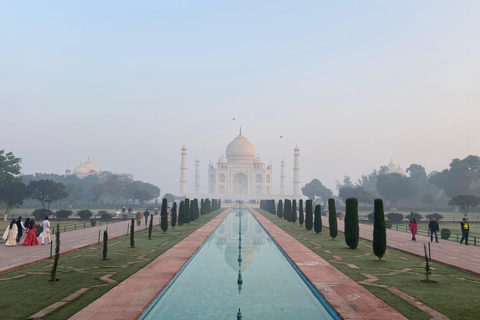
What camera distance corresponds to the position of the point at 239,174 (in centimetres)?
9906

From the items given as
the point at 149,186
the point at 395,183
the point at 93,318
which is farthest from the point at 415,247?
the point at 149,186

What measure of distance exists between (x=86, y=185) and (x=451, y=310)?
84309 millimetres

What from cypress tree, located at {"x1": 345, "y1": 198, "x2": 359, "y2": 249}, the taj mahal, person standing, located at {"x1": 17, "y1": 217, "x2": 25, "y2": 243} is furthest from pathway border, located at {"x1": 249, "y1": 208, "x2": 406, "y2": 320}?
the taj mahal

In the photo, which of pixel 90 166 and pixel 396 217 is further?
pixel 90 166

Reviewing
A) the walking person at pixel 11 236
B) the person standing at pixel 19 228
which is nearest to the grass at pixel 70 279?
the walking person at pixel 11 236

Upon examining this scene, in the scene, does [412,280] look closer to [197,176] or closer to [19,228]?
[19,228]

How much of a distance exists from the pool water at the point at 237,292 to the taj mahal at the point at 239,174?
263 feet

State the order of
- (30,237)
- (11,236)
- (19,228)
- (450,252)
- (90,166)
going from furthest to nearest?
(90,166) → (19,228) → (30,237) → (11,236) → (450,252)

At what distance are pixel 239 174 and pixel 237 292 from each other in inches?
3558

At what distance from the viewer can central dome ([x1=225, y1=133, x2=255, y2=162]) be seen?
10025cm

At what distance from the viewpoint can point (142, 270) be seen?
10586mm

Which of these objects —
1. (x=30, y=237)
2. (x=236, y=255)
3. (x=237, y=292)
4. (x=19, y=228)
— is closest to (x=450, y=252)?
(x=236, y=255)

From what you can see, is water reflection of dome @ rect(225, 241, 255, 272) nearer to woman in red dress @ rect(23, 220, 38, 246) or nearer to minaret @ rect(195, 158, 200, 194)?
woman in red dress @ rect(23, 220, 38, 246)

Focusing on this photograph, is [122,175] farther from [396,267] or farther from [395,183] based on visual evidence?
[396,267]
